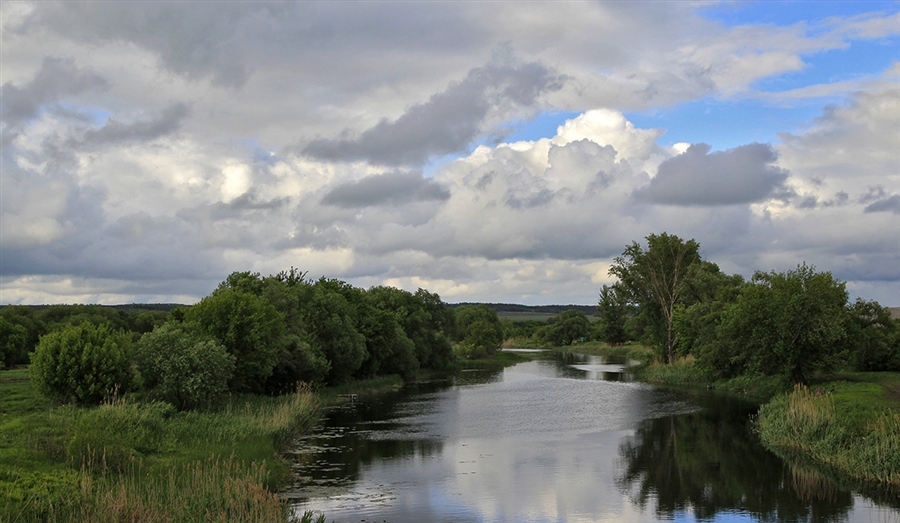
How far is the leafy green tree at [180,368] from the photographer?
35.7 meters

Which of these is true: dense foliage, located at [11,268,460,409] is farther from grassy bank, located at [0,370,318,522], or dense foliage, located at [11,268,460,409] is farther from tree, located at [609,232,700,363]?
tree, located at [609,232,700,363]

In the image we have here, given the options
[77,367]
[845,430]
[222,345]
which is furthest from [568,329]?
[77,367]

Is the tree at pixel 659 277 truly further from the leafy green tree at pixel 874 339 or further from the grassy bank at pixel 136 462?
the grassy bank at pixel 136 462

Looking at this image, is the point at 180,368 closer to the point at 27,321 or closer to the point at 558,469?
the point at 558,469

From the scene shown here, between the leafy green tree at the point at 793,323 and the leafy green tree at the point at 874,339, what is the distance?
15.4 feet

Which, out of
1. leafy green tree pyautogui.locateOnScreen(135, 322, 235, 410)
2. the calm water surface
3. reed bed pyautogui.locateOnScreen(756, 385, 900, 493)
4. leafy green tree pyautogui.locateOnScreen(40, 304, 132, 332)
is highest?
leafy green tree pyautogui.locateOnScreen(40, 304, 132, 332)

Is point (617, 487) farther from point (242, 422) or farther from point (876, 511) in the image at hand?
point (242, 422)

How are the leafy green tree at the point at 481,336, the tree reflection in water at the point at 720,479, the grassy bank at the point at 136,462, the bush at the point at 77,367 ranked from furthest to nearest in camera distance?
the leafy green tree at the point at 481,336 < the bush at the point at 77,367 < the tree reflection in water at the point at 720,479 < the grassy bank at the point at 136,462

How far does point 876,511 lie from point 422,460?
55.1 ft

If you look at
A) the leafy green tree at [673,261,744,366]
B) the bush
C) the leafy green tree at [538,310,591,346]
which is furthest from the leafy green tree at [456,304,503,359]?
the bush

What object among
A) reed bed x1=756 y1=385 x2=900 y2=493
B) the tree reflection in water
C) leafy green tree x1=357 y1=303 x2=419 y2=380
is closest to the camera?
the tree reflection in water

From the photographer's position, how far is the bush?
106 feet

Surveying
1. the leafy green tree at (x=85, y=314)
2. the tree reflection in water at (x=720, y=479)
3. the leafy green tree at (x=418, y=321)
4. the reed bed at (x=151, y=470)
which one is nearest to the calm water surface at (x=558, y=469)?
the tree reflection in water at (x=720, y=479)

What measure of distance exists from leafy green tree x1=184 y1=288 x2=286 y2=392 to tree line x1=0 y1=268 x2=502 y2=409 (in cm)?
6
